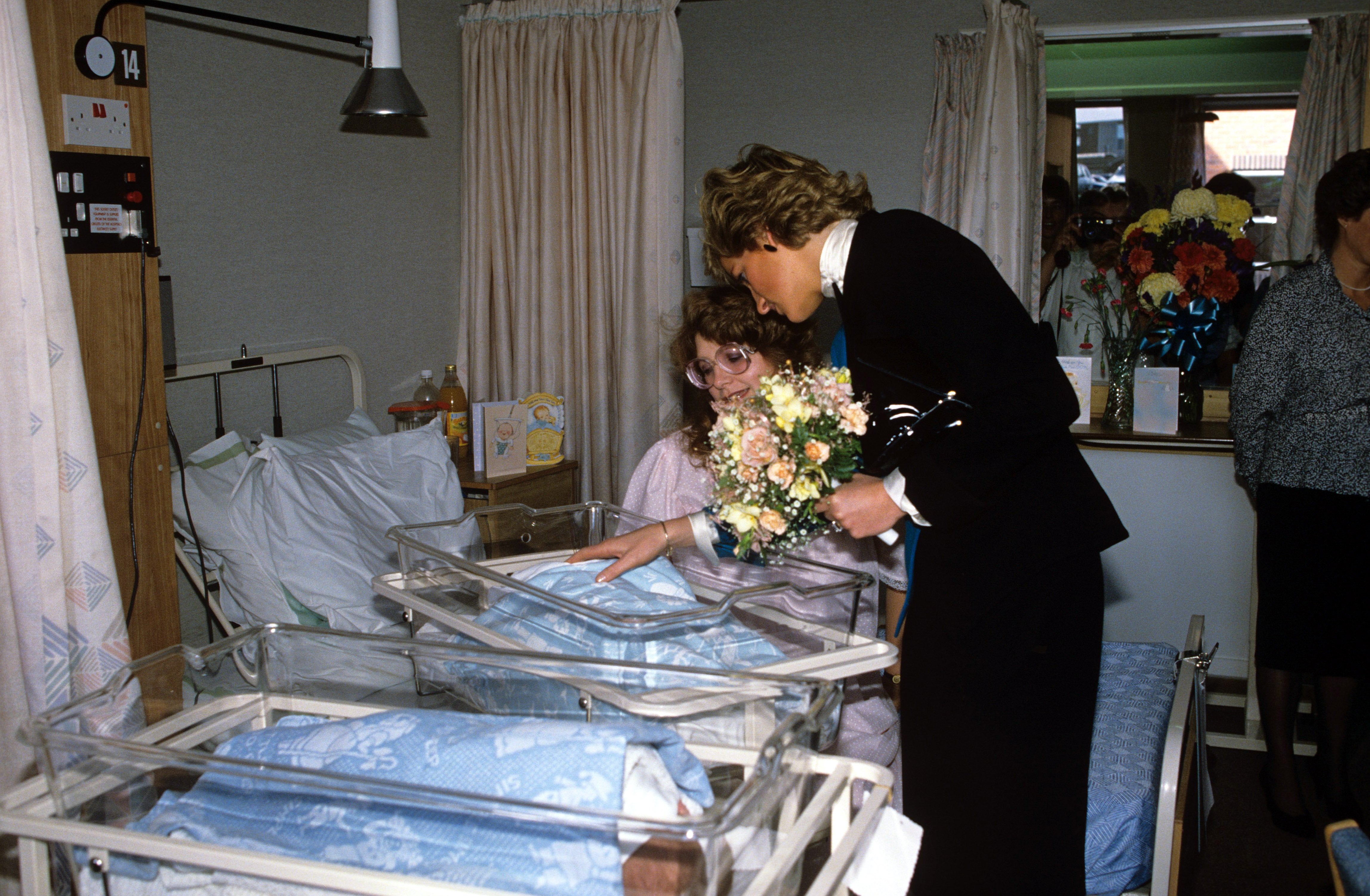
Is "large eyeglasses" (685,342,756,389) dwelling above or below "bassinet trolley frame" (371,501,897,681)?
above

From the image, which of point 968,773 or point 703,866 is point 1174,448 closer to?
point 968,773

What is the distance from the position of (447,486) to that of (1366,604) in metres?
2.64

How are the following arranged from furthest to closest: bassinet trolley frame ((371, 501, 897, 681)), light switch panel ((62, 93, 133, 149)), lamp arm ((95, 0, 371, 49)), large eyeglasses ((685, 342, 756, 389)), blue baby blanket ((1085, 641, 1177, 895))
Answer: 1. lamp arm ((95, 0, 371, 49))
2. large eyeglasses ((685, 342, 756, 389))
3. light switch panel ((62, 93, 133, 149))
4. blue baby blanket ((1085, 641, 1177, 895))
5. bassinet trolley frame ((371, 501, 897, 681))

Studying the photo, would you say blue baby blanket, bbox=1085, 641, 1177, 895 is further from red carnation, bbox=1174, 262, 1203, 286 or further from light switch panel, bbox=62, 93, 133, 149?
light switch panel, bbox=62, 93, 133, 149

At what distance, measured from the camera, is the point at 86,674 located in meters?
1.94

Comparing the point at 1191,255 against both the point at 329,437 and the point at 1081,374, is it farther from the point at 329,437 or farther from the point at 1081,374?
the point at 329,437

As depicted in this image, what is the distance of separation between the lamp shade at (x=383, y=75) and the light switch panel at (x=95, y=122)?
87 centimetres

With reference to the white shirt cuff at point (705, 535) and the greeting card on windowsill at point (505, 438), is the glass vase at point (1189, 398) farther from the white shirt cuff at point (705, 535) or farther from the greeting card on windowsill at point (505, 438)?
the white shirt cuff at point (705, 535)

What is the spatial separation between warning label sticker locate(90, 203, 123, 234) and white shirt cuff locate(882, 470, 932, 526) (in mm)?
1765

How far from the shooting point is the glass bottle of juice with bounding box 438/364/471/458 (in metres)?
3.86

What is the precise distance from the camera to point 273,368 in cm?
329

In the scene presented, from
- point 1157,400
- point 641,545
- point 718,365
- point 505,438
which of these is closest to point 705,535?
point 641,545

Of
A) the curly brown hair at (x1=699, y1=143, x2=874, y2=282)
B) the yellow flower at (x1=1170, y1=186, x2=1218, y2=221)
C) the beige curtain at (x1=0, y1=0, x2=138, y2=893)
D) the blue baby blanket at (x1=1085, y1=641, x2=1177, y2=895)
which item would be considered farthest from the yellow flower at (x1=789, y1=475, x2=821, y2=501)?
the yellow flower at (x1=1170, y1=186, x2=1218, y2=221)

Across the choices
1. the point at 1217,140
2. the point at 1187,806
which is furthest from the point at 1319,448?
the point at 1217,140
